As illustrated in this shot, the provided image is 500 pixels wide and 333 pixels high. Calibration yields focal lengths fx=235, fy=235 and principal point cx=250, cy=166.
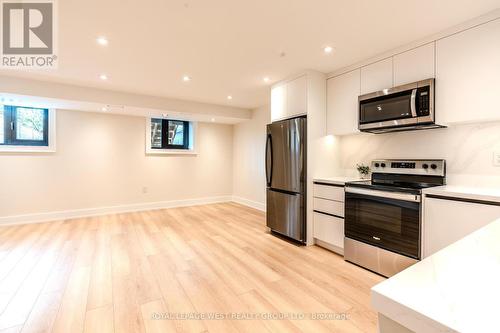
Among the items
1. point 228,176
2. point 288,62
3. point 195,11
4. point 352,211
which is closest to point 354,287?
point 352,211

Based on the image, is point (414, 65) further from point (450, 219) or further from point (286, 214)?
point (286, 214)

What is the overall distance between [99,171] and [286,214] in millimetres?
4017

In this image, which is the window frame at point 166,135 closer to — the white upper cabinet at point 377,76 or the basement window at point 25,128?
the basement window at point 25,128

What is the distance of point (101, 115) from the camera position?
16.1 feet

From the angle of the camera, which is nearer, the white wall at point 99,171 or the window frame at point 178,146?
the white wall at point 99,171

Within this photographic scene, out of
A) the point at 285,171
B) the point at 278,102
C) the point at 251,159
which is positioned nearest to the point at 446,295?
the point at 285,171

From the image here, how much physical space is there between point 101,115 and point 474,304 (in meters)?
5.84

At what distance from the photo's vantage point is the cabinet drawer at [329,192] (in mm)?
2922

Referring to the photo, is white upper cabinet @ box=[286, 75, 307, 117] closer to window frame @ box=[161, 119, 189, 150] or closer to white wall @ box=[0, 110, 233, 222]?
white wall @ box=[0, 110, 233, 222]

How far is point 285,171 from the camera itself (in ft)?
11.4

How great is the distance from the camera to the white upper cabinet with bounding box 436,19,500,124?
6.49 feet

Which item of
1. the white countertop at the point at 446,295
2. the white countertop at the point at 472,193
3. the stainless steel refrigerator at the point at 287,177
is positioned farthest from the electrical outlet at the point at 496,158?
the white countertop at the point at 446,295

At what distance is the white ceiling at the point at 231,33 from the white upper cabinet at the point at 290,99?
212mm

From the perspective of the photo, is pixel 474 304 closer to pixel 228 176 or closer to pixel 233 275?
pixel 233 275
